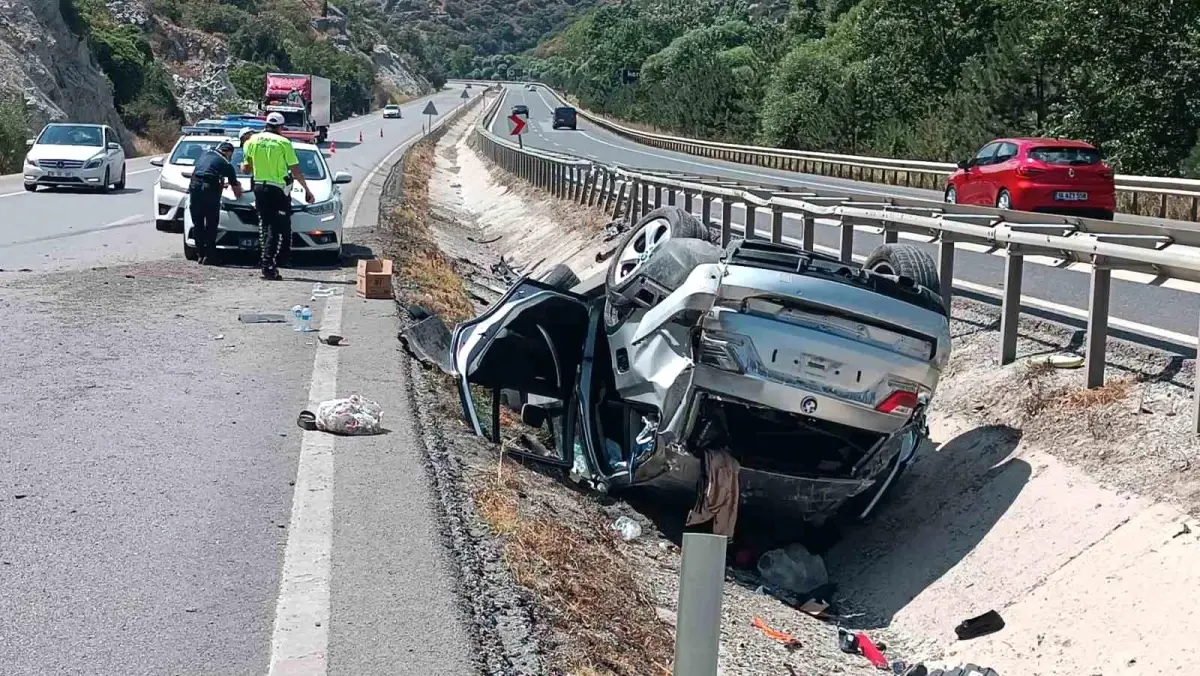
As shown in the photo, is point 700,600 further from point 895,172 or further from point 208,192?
point 895,172

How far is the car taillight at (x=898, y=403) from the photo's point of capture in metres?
7.37

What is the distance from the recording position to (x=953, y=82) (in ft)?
196

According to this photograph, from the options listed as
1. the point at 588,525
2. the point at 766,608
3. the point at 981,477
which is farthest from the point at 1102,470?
the point at 588,525

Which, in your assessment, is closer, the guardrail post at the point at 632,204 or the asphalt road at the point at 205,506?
the asphalt road at the point at 205,506

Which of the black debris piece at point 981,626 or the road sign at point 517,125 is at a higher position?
the road sign at point 517,125

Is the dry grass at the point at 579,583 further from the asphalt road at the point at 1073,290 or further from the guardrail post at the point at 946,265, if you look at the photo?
the asphalt road at the point at 1073,290

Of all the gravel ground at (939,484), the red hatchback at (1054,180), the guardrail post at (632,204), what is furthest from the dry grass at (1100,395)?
the red hatchback at (1054,180)

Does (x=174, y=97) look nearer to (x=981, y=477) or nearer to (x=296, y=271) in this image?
(x=296, y=271)

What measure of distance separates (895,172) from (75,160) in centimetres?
2379

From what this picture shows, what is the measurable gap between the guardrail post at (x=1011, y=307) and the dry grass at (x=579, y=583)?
10.5 feet

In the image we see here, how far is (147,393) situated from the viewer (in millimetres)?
8820

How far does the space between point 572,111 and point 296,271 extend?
282ft

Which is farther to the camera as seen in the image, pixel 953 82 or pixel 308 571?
pixel 953 82

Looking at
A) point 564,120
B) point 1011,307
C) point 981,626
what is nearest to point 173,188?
point 1011,307
